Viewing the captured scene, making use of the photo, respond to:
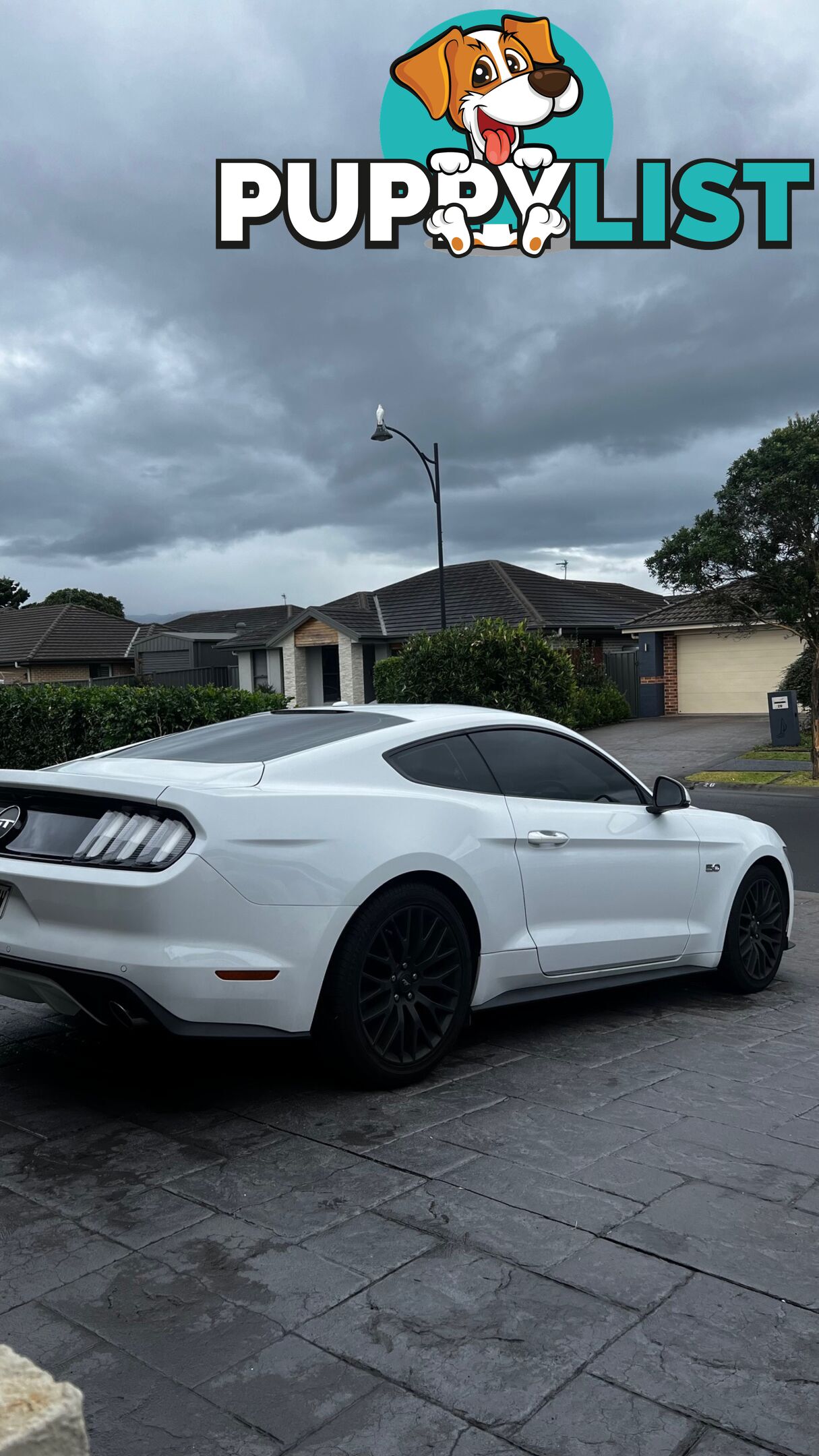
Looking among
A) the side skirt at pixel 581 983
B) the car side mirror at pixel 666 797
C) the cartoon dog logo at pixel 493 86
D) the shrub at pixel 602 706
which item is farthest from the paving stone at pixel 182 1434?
the shrub at pixel 602 706

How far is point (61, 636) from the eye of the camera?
192 feet

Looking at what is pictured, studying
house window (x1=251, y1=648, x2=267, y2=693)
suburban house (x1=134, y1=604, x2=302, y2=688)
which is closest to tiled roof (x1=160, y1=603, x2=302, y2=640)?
suburban house (x1=134, y1=604, x2=302, y2=688)

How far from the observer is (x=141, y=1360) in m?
2.55

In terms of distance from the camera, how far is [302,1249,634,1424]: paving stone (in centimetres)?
245

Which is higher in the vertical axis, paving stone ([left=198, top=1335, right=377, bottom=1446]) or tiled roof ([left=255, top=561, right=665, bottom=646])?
tiled roof ([left=255, top=561, right=665, bottom=646])

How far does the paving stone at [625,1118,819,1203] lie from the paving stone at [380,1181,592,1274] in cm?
55

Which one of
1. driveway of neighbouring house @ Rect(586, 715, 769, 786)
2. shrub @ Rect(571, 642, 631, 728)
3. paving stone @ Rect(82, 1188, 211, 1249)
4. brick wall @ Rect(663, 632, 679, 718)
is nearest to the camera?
paving stone @ Rect(82, 1188, 211, 1249)

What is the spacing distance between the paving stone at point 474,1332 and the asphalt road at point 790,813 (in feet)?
25.4

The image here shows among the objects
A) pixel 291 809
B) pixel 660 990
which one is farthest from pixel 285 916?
pixel 660 990

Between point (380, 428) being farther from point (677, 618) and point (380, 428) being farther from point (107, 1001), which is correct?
point (107, 1001)

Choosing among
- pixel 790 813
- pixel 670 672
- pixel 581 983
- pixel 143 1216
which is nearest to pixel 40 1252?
pixel 143 1216

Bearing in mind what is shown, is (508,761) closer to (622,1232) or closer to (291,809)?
(291,809)

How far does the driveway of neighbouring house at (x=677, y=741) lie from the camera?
22.4 meters

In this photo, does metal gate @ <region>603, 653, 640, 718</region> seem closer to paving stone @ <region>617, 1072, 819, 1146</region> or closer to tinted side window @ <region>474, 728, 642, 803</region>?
tinted side window @ <region>474, 728, 642, 803</region>
